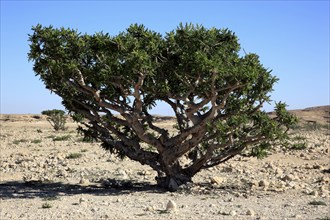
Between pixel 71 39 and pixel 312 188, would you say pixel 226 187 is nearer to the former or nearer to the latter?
pixel 312 188

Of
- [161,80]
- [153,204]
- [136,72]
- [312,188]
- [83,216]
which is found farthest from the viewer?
[312,188]

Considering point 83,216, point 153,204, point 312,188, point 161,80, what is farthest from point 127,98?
point 312,188

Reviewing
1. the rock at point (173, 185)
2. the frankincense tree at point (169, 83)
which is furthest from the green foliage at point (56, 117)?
the rock at point (173, 185)

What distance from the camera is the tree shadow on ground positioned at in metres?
10.5

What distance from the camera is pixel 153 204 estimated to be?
29.7 feet

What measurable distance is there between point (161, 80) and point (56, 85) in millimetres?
2501

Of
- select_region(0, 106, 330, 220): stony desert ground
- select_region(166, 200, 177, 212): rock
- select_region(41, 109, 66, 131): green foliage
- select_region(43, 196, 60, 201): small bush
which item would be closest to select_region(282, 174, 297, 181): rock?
select_region(0, 106, 330, 220): stony desert ground

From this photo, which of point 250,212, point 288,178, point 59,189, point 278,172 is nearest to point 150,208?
point 250,212

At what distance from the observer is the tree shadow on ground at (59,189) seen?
10.5 m

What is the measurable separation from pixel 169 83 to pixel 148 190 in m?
2.58

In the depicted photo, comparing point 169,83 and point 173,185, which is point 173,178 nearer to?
point 173,185

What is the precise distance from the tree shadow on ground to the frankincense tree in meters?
0.77

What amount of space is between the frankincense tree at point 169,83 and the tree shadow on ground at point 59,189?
2.53 feet

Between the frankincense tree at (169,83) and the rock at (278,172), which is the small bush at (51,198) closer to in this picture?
the frankincense tree at (169,83)
